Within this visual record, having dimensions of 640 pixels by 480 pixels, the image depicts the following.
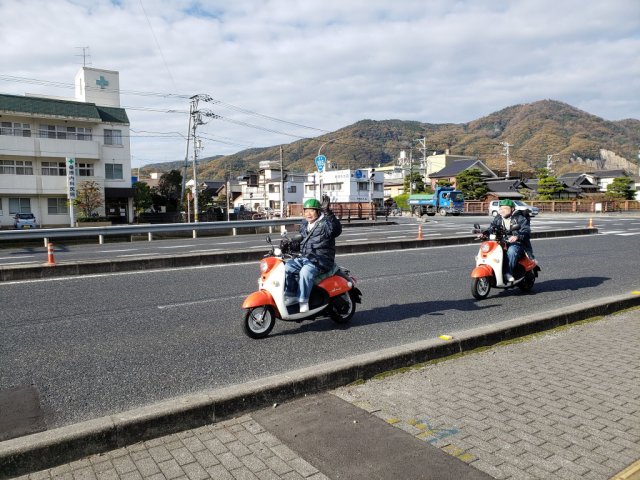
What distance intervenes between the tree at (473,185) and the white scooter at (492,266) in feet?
189

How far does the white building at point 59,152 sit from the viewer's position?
3672 cm

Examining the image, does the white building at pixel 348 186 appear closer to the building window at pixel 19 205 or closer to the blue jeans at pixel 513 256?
the building window at pixel 19 205

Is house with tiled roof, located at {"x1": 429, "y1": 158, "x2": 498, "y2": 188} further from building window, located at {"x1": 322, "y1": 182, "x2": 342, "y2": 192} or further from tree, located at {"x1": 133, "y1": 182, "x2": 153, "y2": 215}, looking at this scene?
tree, located at {"x1": 133, "y1": 182, "x2": 153, "y2": 215}

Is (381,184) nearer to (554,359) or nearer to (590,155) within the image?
(554,359)

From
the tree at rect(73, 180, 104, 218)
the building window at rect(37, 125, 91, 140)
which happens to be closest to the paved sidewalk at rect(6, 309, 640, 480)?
the tree at rect(73, 180, 104, 218)

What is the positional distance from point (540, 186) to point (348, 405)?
211 feet

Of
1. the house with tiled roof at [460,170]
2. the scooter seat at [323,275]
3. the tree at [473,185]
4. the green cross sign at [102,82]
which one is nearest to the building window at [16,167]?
the green cross sign at [102,82]

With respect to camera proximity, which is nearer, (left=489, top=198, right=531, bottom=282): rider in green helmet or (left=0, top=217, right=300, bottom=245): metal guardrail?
(left=489, top=198, right=531, bottom=282): rider in green helmet

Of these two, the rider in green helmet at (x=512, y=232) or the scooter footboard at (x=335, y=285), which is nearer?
the scooter footboard at (x=335, y=285)

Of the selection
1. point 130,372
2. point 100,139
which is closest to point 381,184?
point 100,139

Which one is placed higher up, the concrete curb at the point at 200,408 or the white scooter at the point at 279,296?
the white scooter at the point at 279,296

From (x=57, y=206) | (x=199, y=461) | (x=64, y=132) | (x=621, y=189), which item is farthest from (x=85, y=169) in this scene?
(x=621, y=189)

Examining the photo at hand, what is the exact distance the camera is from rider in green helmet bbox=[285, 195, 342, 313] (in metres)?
5.93

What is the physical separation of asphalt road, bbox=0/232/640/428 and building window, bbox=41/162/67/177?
32319 mm
